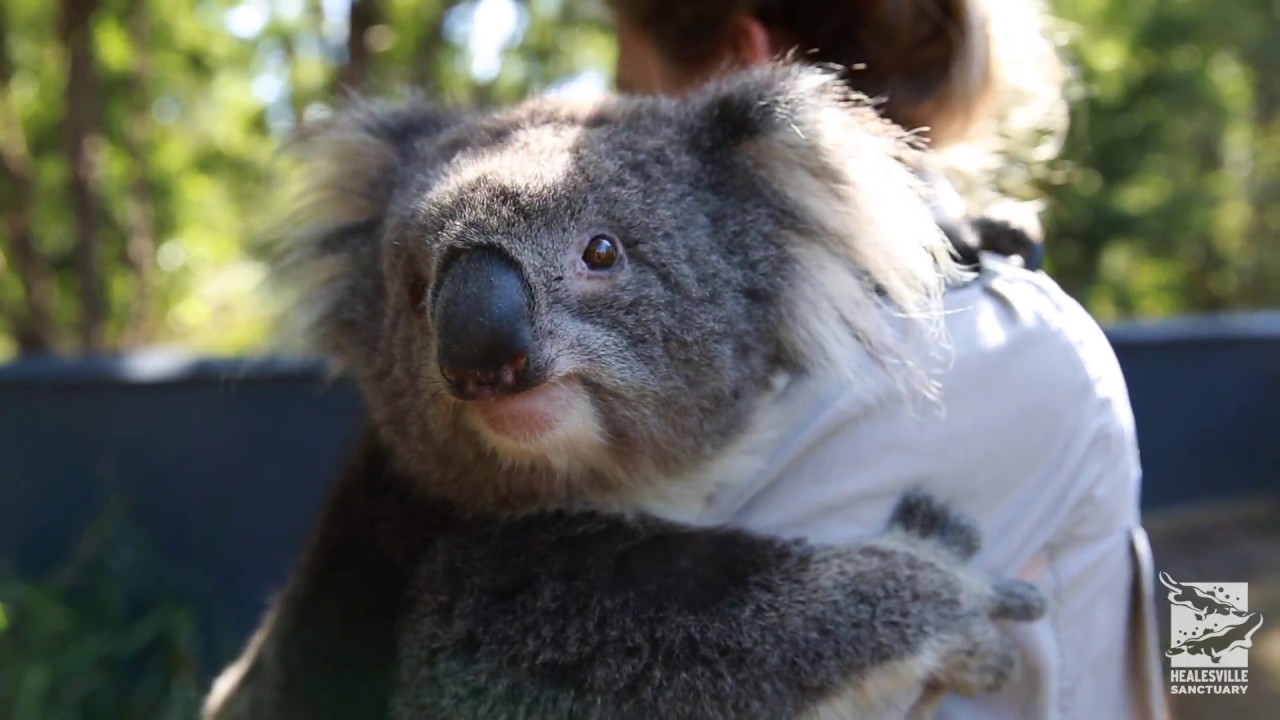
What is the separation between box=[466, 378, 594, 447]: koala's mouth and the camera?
3.61 ft

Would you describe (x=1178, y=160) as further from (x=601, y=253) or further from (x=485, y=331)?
(x=485, y=331)

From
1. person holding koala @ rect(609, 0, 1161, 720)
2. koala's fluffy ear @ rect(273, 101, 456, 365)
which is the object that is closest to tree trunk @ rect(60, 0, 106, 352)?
koala's fluffy ear @ rect(273, 101, 456, 365)

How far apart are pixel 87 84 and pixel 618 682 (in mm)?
5024

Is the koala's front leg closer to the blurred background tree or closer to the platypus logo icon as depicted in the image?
the platypus logo icon

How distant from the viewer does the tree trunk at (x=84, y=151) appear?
193 inches

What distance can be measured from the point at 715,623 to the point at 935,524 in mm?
293

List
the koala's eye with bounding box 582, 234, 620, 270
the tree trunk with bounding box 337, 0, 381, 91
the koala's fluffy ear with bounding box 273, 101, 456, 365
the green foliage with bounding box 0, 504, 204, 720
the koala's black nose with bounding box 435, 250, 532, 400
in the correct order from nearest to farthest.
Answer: the koala's black nose with bounding box 435, 250, 532, 400 < the koala's eye with bounding box 582, 234, 620, 270 < the koala's fluffy ear with bounding box 273, 101, 456, 365 < the green foliage with bounding box 0, 504, 204, 720 < the tree trunk with bounding box 337, 0, 381, 91

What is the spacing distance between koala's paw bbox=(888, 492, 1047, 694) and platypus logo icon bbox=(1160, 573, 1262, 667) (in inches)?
8.2

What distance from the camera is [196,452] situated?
3975mm

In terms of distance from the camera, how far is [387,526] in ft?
4.55

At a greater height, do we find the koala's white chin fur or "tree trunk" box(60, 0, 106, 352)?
"tree trunk" box(60, 0, 106, 352)

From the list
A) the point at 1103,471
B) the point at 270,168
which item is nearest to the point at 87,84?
the point at 270,168

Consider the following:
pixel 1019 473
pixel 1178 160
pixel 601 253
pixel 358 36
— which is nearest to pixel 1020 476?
pixel 1019 473

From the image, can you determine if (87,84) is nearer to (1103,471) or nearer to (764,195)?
(764,195)
